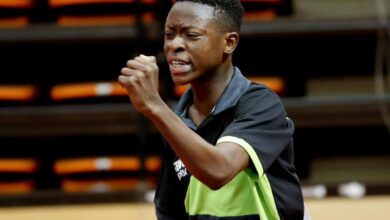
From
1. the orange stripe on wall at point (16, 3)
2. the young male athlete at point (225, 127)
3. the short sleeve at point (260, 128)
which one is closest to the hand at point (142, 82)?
the young male athlete at point (225, 127)

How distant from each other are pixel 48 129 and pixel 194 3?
9.46ft

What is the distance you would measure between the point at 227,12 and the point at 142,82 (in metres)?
0.34

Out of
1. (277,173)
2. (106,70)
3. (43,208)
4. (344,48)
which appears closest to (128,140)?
(106,70)

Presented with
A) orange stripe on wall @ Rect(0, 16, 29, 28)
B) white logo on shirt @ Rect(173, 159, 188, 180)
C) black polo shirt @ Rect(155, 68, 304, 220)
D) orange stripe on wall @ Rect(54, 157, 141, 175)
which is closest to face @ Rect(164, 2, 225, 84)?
black polo shirt @ Rect(155, 68, 304, 220)

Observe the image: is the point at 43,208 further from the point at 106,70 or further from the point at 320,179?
the point at 320,179

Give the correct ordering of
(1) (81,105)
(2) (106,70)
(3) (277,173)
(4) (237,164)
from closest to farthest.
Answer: (4) (237,164)
(3) (277,173)
(1) (81,105)
(2) (106,70)

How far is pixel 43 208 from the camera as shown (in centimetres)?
462

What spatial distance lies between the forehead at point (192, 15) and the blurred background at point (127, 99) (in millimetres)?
2344

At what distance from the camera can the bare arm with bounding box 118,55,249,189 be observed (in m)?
1.98

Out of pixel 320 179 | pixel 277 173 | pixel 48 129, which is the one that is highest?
pixel 277 173

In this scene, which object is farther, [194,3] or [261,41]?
[261,41]

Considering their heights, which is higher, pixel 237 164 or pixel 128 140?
pixel 237 164

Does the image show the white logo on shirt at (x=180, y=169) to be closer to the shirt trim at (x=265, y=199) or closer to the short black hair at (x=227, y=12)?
the shirt trim at (x=265, y=199)

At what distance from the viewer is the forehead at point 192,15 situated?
2178 mm
